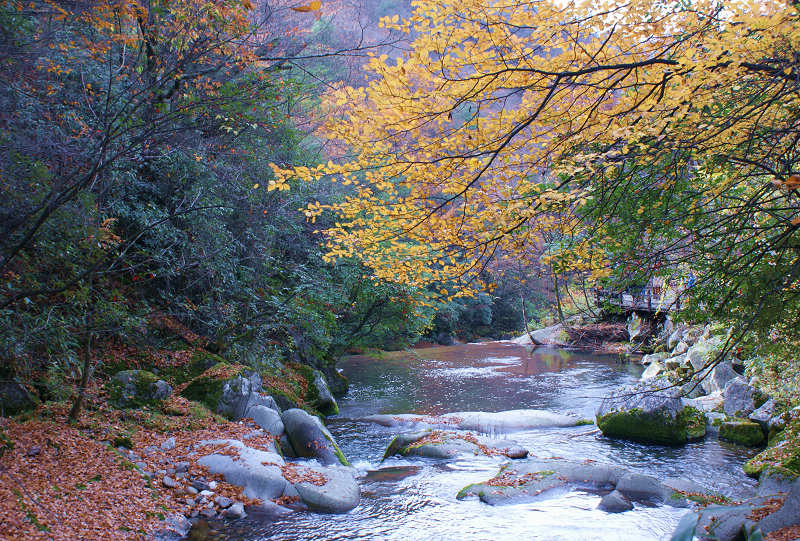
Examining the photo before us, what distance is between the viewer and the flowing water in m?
5.52

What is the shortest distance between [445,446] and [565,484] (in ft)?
7.41

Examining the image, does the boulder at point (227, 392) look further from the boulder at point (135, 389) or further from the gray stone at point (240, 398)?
the boulder at point (135, 389)

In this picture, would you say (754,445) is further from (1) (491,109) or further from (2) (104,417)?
(2) (104,417)

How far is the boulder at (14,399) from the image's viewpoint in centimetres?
547

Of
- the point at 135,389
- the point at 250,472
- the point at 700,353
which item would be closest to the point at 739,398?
the point at 700,353

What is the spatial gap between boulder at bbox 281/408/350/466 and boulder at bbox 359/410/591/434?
2.48 metres

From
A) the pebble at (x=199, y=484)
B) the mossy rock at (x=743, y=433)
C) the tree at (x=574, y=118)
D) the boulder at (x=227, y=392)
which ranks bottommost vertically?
the mossy rock at (x=743, y=433)

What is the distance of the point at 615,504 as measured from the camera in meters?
6.23

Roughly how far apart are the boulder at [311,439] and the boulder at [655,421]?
4.88m

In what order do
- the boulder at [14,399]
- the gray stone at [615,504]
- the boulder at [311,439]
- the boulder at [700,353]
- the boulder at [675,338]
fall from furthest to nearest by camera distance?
the boulder at [675,338] → the boulder at [700,353] → the boulder at [311,439] → the gray stone at [615,504] → the boulder at [14,399]

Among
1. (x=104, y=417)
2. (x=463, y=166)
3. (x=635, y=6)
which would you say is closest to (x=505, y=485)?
(x=463, y=166)

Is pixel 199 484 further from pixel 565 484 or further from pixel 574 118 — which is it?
pixel 574 118

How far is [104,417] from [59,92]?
464 centimetres

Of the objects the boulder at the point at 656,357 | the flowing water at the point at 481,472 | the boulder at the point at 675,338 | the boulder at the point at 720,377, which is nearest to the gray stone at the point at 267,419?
the flowing water at the point at 481,472
